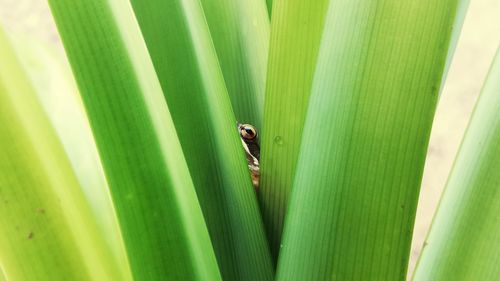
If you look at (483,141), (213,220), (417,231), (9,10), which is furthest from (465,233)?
(9,10)

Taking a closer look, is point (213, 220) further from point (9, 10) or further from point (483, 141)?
point (9, 10)

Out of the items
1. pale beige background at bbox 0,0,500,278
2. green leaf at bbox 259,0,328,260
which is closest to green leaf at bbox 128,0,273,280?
green leaf at bbox 259,0,328,260

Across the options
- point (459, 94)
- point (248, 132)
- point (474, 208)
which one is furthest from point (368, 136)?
point (459, 94)

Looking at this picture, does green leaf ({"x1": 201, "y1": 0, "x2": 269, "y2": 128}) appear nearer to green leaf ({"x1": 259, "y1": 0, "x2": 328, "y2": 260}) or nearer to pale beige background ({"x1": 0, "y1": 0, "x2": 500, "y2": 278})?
green leaf ({"x1": 259, "y1": 0, "x2": 328, "y2": 260})

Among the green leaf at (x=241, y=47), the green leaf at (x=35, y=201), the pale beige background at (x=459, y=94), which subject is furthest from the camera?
the pale beige background at (x=459, y=94)

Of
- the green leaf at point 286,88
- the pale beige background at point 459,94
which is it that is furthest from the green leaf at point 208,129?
the pale beige background at point 459,94

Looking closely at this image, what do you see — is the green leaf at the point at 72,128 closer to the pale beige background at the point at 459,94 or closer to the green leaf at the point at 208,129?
the green leaf at the point at 208,129

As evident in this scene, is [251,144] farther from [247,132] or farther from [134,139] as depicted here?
[134,139]
